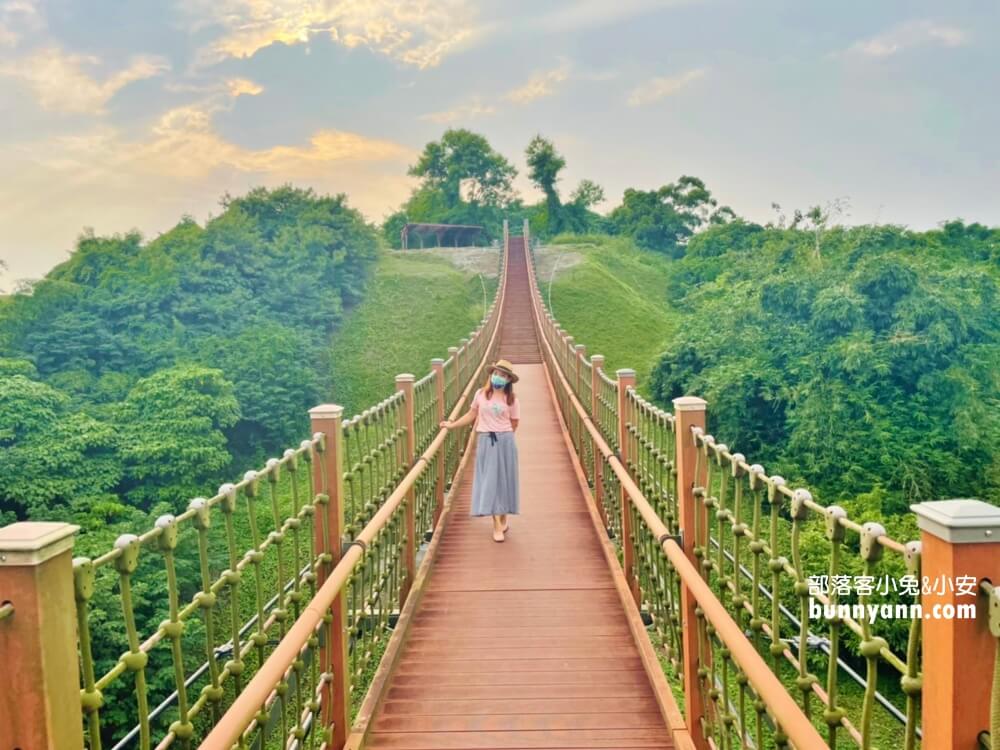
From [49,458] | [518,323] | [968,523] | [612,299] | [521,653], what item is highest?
[612,299]

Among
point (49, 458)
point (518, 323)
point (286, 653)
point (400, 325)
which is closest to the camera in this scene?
point (286, 653)

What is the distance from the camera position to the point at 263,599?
149 inches

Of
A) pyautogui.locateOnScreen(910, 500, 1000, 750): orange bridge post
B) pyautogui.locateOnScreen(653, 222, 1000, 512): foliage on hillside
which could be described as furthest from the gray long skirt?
pyautogui.locateOnScreen(653, 222, 1000, 512): foliage on hillside

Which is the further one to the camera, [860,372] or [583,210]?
[583,210]

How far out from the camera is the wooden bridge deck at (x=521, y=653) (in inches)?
132

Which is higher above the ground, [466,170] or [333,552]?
[466,170]

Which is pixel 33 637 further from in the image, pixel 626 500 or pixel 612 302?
pixel 612 302

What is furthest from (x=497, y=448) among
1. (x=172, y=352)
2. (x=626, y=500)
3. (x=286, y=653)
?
(x=172, y=352)

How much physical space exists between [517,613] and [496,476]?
137cm

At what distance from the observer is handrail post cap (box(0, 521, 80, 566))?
1.42 meters

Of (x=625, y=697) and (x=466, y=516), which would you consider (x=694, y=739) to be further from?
(x=466, y=516)

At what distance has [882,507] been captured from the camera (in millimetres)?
11039

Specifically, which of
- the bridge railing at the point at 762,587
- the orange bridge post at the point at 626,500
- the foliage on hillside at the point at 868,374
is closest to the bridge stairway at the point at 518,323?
the foliage on hillside at the point at 868,374

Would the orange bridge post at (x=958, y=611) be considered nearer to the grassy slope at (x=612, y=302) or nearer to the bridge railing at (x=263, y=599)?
the bridge railing at (x=263, y=599)
